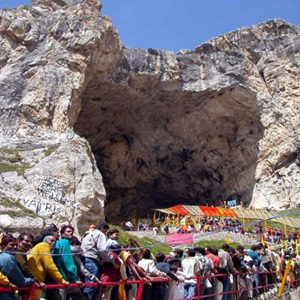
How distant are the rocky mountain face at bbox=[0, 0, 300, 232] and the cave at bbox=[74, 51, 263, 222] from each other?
8cm

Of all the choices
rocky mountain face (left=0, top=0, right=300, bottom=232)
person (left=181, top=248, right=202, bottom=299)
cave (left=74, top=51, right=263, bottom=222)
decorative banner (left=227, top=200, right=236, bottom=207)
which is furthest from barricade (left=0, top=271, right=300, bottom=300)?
decorative banner (left=227, top=200, right=236, bottom=207)

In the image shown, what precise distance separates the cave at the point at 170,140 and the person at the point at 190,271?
2024cm

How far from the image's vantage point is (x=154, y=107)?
29.9 m

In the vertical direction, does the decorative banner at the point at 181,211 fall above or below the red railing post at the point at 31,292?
above

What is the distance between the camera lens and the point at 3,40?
2369 centimetres

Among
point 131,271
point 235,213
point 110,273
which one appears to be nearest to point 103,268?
point 110,273

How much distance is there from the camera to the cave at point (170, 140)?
2889 centimetres

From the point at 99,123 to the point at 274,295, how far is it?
71.6 ft

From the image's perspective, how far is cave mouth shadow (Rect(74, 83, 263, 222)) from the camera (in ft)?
96.1

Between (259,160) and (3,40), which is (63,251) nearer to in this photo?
(3,40)

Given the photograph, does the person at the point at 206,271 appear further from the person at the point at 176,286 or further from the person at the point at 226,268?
the person at the point at 176,286

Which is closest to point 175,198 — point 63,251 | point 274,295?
point 274,295

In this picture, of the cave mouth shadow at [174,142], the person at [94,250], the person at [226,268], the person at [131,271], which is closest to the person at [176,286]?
the person at [131,271]

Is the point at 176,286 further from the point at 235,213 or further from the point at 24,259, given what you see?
the point at 235,213
